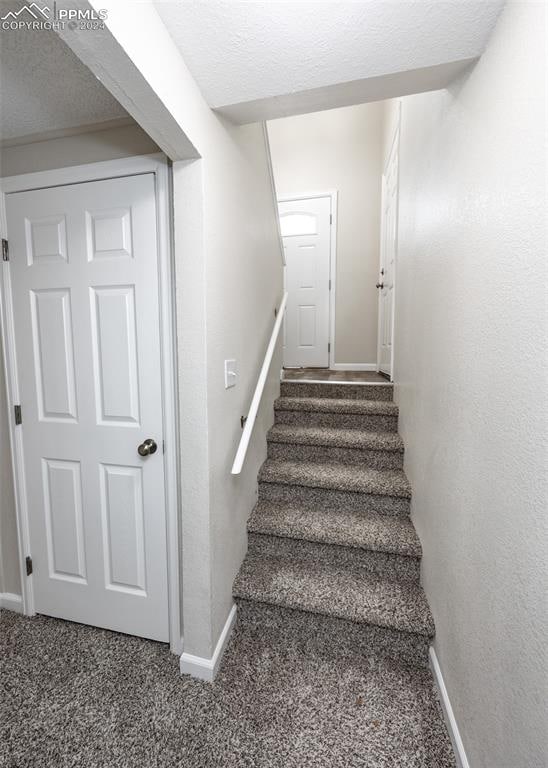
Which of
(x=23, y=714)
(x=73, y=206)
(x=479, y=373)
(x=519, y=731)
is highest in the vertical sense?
(x=73, y=206)

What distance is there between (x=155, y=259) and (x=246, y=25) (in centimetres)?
76

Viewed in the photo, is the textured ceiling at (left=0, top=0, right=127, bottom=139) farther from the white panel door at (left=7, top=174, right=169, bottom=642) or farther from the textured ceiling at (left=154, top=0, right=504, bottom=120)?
the textured ceiling at (left=154, top=0, right=504, bottom=120)

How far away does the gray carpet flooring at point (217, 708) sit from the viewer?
1.08 meters

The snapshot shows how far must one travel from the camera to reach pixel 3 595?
5.52 ft

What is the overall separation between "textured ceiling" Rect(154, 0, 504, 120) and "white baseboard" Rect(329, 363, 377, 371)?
9.80 ft

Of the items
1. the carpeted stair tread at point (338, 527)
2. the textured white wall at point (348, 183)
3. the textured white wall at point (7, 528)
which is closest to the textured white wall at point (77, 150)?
the textured white wall at point (7, 528)

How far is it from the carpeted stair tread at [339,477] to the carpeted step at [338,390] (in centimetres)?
66

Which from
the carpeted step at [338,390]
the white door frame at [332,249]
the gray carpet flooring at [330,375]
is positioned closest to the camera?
the carpeted step at [338,390]

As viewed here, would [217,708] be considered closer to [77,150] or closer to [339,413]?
[339,413]

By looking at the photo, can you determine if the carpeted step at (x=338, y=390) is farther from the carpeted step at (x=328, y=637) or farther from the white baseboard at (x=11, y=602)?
the white baseboard at (x=11, y=602)

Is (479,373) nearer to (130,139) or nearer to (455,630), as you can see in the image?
(455,630)

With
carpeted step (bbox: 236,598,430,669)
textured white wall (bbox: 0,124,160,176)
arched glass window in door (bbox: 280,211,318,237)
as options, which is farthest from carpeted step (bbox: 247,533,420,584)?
arched glass window in door (bbox: 280,211,318,237)

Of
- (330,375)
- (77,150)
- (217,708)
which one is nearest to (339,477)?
(217,708)

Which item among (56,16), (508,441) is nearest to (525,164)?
(508,441)
